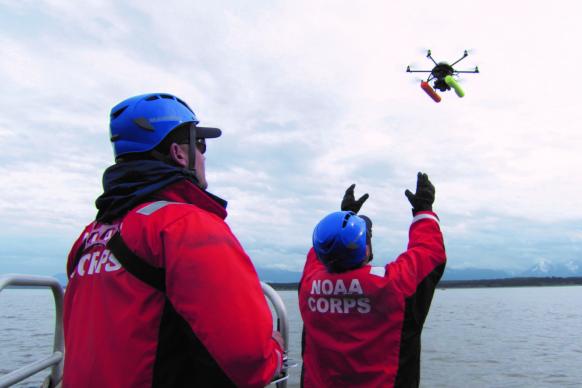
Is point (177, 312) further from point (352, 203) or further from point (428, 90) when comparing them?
point (428, 90)

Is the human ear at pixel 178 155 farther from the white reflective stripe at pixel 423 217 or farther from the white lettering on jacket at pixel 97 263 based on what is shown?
the white reflective stripe at pixel 423 217

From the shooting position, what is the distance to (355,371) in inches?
148

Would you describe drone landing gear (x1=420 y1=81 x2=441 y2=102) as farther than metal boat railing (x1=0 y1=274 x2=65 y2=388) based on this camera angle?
Yes

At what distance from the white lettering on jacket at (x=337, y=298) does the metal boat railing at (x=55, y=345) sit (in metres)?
1.97

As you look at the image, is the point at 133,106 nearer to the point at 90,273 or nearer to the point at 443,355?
the point at 90,273

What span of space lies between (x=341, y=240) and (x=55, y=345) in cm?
234

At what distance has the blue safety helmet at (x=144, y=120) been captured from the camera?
7.48 ft

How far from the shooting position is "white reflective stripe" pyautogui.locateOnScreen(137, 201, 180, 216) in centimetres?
194

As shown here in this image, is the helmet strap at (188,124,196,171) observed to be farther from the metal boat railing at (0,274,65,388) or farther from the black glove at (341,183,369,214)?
the black glove at (341,183,369,214)

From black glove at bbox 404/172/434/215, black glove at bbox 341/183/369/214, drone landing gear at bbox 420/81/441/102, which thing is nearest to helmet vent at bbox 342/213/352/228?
black glove at bbox 404/172/434/215

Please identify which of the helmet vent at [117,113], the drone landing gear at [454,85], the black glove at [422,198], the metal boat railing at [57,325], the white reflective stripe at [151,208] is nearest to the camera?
the white reflective stripe at [151,208]

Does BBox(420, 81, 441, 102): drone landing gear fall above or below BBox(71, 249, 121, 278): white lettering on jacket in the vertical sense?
above

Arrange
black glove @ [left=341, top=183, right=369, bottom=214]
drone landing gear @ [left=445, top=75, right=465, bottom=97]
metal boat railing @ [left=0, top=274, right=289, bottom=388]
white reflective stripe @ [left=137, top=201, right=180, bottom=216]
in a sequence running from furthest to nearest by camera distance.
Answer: drone landing gear @ [left=445, top=75, right=465, bottom=97] < black glove @ [left=341, top=183, right=369, bottom=214] < metal boat railing @ [left=0, top=274, right=289, bottom=388] < white reflective stripe @ [left=137, top=201, right=180, bottom=216]

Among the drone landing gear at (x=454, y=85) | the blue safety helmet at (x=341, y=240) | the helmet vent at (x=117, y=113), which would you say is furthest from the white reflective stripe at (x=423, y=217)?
the drone landing gear at (x=454, y=85)
